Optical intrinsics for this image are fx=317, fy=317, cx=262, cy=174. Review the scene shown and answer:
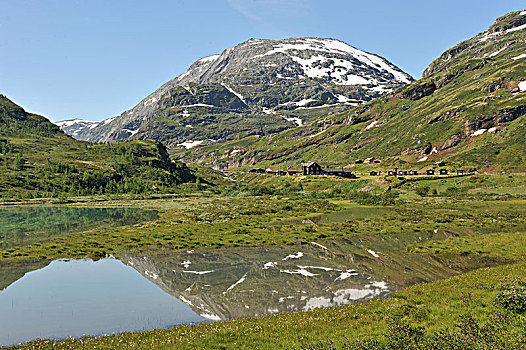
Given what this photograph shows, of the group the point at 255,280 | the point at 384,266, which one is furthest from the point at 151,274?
the point at 384,266

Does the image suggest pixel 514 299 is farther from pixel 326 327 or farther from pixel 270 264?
pixel 270 264

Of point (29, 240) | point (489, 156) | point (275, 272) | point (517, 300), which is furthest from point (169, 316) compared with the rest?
point (489, 156)

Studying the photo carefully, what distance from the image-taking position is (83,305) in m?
28.2

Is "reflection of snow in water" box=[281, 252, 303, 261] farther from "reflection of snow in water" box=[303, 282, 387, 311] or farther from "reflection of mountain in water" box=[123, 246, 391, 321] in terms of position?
"reflection of snow in water" box=[303, 282, 387, 311]

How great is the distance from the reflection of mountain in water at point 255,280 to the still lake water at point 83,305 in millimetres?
1981

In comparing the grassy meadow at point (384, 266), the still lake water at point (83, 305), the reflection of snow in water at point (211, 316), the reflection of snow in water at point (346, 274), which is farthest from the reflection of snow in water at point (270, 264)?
the reflection of snow in water at point (211, 316)

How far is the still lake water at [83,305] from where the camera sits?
2295 cm

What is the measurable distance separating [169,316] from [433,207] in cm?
9419

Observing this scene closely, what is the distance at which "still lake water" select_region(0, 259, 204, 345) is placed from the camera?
23.0 m

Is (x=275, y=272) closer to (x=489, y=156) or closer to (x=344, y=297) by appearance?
(x=344, y=297)

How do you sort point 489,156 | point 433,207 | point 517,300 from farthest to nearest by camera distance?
point 489,156, point 433,207, point 517,300

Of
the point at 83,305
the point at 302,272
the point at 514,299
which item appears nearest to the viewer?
the point at 514,299

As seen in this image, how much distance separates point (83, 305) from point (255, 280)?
16.2 m

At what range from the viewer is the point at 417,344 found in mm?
13500
